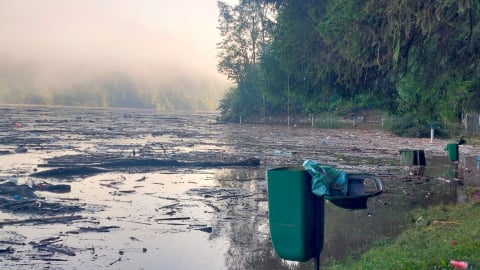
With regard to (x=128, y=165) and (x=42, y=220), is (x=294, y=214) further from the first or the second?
(x=128, y=165)

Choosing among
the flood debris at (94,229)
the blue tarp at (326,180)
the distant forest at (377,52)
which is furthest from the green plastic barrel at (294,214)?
the flood debris at (94,229)

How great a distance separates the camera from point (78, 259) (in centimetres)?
810

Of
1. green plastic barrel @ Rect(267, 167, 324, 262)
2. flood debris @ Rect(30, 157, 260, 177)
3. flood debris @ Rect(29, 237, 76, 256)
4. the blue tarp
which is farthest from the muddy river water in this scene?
the blue tarp

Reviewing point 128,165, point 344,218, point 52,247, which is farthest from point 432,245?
point 128,165

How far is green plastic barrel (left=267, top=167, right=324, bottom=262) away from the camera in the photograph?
17.8 ft

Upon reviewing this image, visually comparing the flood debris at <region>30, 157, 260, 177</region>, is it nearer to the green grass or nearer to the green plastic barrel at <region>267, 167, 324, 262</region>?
the green grass

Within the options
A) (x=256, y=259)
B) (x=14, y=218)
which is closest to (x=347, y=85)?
(x=256, y=259)

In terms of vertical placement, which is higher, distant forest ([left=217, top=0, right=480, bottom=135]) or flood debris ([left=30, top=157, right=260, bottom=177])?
distant forest ([left=217, top=0, right=480, bottom=135])

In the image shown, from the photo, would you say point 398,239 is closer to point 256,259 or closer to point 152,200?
point 256,259

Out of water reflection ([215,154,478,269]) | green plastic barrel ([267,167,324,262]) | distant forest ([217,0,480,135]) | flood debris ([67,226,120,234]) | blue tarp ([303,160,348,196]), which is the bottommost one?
water reflection ([215,154,478,269])

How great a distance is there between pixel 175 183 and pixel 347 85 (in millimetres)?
6911

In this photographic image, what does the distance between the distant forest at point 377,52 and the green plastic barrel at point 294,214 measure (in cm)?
397

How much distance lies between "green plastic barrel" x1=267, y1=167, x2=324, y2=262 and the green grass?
51.0 inches

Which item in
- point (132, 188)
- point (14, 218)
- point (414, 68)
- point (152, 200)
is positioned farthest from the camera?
point (132, 188)
